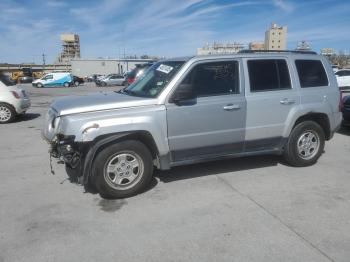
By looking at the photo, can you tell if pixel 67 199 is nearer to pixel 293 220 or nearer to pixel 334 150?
pixel 293 220

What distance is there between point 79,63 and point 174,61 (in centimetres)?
7473

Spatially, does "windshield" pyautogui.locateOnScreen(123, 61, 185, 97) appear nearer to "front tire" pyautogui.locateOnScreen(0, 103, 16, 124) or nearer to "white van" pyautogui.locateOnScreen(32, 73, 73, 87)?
"front tire" pyautogui.locateOnScreen(0, 103, 16, 124)

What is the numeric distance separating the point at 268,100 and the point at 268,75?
Result: 1.36 ft

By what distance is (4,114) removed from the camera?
10.6 m

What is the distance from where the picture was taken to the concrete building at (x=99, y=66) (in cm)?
7500

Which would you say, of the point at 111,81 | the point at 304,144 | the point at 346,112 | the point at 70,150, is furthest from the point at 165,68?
the point at 111,81

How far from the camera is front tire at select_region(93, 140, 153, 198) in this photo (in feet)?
14.1

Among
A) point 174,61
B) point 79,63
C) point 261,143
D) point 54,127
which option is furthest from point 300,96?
point 79,63

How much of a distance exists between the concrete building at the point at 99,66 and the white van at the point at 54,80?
32.9 m

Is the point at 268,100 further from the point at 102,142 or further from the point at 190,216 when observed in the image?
the point at 102,142

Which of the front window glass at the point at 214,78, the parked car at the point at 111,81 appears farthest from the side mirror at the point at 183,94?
the parked car at the point at 111,81

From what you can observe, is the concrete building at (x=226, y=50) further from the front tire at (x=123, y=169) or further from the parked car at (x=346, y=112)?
the parked car at (x=346, y=112)

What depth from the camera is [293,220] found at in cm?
380

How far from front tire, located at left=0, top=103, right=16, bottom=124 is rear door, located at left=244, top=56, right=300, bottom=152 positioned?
27.7 ft
